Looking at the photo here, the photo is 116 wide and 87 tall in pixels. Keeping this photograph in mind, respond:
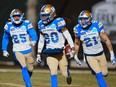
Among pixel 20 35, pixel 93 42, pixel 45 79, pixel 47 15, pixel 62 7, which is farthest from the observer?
pixel 62 7

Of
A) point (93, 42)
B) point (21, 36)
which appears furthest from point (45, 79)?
point (93, 42)

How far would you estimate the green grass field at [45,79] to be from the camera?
41.5ft

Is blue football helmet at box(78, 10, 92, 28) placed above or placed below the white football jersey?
above

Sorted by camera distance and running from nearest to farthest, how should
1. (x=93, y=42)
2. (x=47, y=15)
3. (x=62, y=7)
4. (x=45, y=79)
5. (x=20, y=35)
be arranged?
1. (x=93, y=42)
2. (x=47, y=15)
3. (x=20, y=35)
4. (x=45, y=79)
5. (x=62, y=7)

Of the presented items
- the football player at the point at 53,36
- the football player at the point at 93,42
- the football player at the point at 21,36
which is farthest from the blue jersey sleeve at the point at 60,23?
the football player at the point at 21,36

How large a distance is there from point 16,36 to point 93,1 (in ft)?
23.1

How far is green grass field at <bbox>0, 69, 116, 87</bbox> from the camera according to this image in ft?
41.5

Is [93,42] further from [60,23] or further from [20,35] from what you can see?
[20,35]

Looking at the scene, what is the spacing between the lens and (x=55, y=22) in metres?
10.1

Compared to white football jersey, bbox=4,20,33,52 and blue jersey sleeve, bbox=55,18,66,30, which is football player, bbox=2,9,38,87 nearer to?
white football jersey, bbox=4,20,33,52

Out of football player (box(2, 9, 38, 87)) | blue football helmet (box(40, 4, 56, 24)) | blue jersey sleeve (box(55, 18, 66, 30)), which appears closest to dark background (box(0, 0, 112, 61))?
football player (box(2, 9, 38, 87))

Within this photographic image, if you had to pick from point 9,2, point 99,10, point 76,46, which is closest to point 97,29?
point 76,46

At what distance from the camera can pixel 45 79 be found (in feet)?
46.6

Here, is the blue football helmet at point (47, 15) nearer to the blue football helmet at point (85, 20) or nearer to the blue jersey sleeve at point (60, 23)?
the blue jersey sleeve at point (60, 23)
